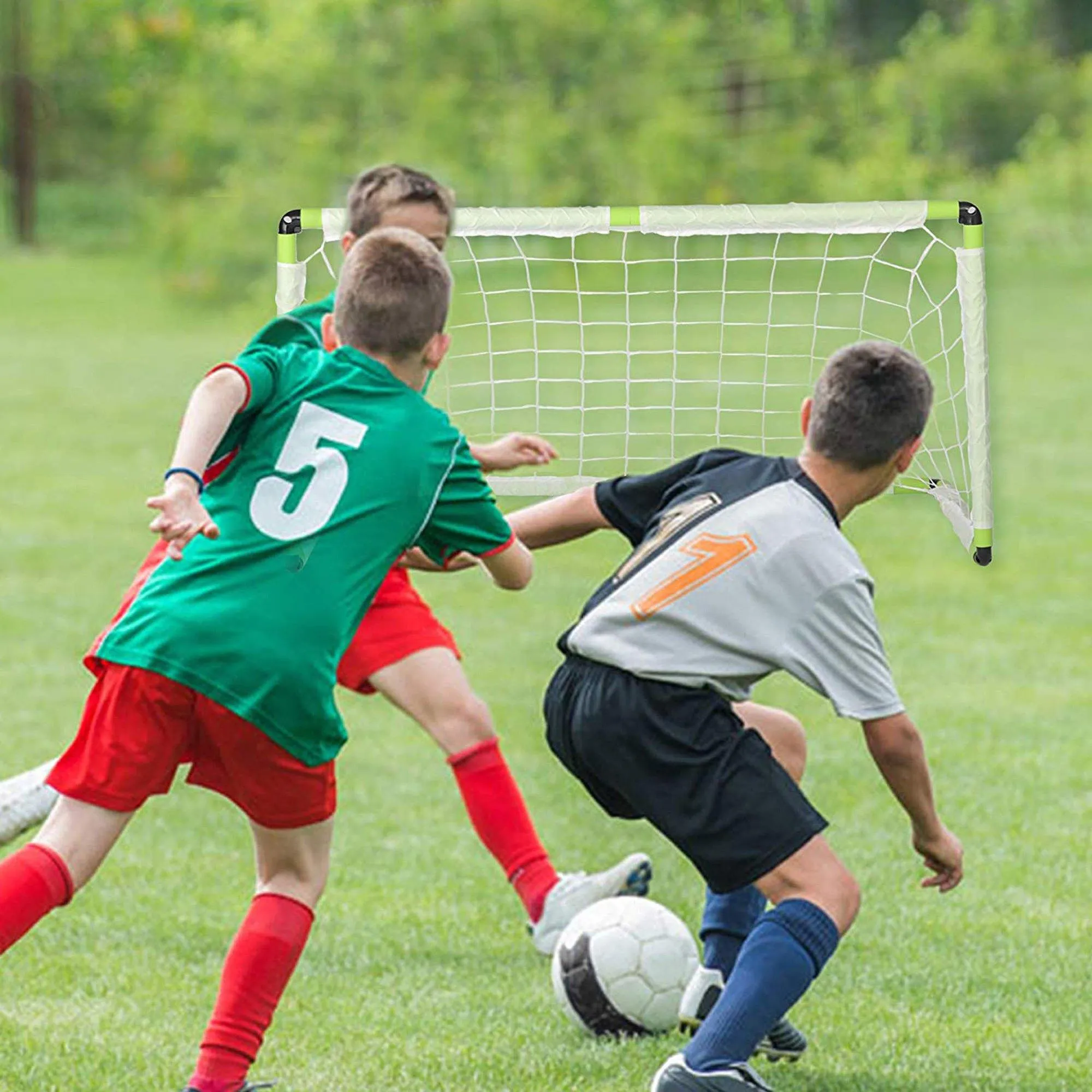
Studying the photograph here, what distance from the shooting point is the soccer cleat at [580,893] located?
4.79 m

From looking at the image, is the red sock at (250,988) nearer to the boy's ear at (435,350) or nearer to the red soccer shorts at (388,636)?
the boy's ear at (435,350)

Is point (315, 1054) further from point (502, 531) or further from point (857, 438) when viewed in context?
point (857, 438)

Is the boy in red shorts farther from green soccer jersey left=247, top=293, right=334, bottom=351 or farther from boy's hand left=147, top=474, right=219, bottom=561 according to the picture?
boy's hand left=147, top=474, right=219, bottom=561

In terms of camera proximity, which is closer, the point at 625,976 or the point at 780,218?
the point at 625,976

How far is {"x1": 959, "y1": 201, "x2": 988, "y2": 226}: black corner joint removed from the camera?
4.95 meters

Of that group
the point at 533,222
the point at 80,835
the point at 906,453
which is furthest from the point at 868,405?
the point at 533,222

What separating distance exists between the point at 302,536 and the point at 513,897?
2.13m

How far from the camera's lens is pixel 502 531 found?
3660mm

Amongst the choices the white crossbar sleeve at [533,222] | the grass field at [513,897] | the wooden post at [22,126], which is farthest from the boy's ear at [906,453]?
the wooden post at [22,126]

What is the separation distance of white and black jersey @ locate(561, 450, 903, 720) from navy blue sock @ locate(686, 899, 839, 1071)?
363 millimetres

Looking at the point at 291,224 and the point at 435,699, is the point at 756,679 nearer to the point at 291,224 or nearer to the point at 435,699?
the point at 435,699

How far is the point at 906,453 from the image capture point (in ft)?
12.0

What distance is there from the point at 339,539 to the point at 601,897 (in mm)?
1609

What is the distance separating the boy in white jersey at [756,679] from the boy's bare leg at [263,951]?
505mm
